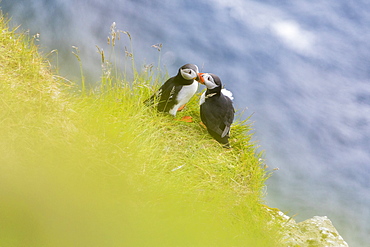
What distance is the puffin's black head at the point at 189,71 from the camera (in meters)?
4.71

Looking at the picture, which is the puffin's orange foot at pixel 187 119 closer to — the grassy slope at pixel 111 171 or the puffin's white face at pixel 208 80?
the grassy slope at pixel 111 171

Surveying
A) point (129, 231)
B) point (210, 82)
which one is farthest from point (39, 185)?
point (210, 82)

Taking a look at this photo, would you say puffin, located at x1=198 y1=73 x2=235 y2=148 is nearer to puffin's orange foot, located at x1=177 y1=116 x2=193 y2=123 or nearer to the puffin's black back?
the puffin's black back

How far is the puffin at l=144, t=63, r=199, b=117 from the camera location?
474cm

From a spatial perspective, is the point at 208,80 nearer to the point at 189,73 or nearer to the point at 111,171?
the point at 189,73

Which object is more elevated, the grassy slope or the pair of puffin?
the pair of puffin

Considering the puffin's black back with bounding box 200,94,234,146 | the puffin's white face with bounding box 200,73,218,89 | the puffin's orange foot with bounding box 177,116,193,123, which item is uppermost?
the puffin's white face with bounding box 200,73,218,89

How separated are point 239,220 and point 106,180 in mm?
1611

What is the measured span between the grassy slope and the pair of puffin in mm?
191

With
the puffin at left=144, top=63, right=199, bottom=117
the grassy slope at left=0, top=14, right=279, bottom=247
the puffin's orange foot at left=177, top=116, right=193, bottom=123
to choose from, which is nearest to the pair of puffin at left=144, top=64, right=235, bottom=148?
the puffin at left=144, top=63, right=199, bottom=117

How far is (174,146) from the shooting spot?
504 cm

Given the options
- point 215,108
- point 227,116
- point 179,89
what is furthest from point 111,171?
point 227,116

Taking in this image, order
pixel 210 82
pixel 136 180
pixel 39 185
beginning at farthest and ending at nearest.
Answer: pixel 210 82 < pixel 136 180 < pixel 39 185

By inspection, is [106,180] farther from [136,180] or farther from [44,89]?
[44,89]
